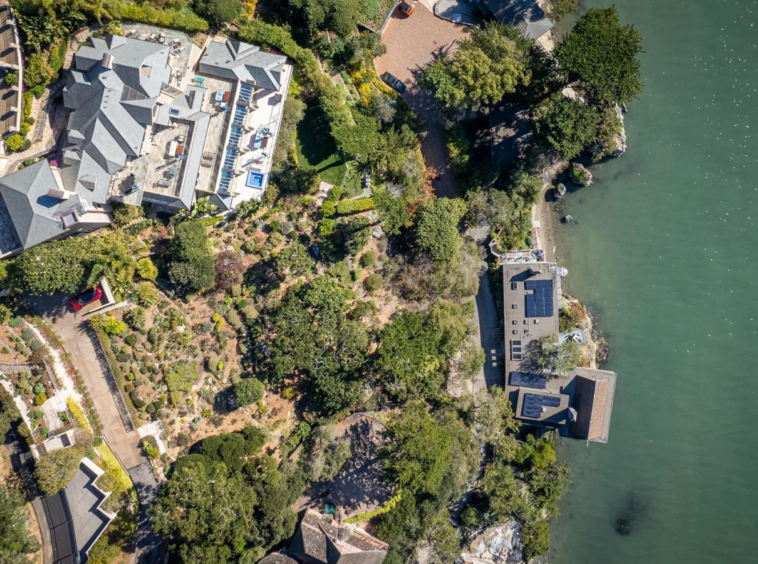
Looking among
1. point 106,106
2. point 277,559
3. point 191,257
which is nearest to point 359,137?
point 191,257

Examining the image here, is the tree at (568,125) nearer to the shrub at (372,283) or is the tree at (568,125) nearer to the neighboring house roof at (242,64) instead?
the shrub at (372,283)

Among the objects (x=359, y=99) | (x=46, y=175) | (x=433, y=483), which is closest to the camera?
(x=46, y=175)

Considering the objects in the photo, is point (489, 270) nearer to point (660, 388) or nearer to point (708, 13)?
point (660, 388)

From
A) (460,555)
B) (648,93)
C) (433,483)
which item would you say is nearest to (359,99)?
(648,93)

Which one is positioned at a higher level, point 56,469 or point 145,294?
point 145,294

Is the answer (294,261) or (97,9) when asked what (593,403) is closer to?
(294,261)

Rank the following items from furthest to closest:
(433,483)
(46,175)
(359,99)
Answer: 1. (359,99)
2. (433,483)
3. (46,175)

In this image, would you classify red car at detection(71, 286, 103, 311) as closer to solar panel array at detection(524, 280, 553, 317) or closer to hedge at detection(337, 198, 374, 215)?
hedge at detection(337, 198, 374, 215)

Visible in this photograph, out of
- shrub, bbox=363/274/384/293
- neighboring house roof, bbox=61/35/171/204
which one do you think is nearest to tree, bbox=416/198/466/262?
shrub, bbox=363/274/384/293
